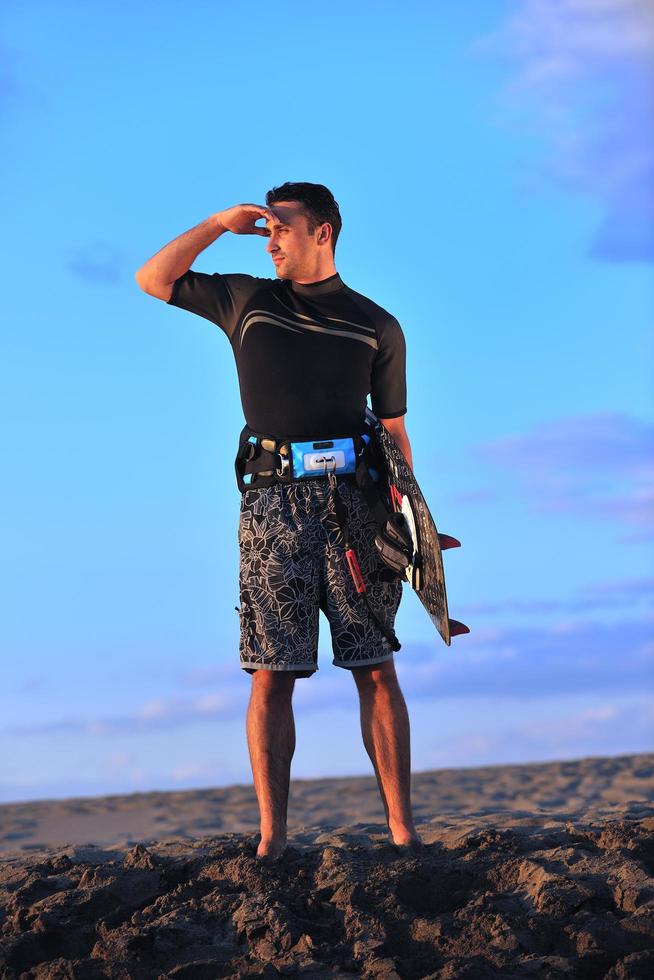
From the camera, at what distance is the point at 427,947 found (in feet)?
14.6

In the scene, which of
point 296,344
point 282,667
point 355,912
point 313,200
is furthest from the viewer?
point 313,200

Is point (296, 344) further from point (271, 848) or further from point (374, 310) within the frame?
point (271, 848)

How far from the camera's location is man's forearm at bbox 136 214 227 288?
5.16 meters

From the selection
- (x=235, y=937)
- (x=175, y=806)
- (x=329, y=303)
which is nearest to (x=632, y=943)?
(x=235, y=937)

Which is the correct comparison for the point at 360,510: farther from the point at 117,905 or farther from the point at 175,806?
the point at 175,806

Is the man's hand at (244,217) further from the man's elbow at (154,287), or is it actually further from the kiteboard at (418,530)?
the kiteboard at (418,530)

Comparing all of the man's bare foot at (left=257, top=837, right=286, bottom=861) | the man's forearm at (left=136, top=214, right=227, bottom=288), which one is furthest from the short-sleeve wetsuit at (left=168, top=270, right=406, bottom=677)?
the man's bare foot at (left=257, top=837, right=286, bottom=861)

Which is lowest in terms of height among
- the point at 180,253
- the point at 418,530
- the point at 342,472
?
the point at 418,530

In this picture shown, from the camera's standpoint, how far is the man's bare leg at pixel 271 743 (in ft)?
16.7

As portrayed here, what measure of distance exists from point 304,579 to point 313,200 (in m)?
1.64

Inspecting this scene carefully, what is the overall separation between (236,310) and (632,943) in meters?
2.99

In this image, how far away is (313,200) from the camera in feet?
17.1

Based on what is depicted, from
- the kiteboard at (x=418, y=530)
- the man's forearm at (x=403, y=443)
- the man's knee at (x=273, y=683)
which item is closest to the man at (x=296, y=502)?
the man's knee at (x=273, y=683)

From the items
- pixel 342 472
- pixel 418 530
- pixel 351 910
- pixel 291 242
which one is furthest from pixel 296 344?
pixel 351 910
